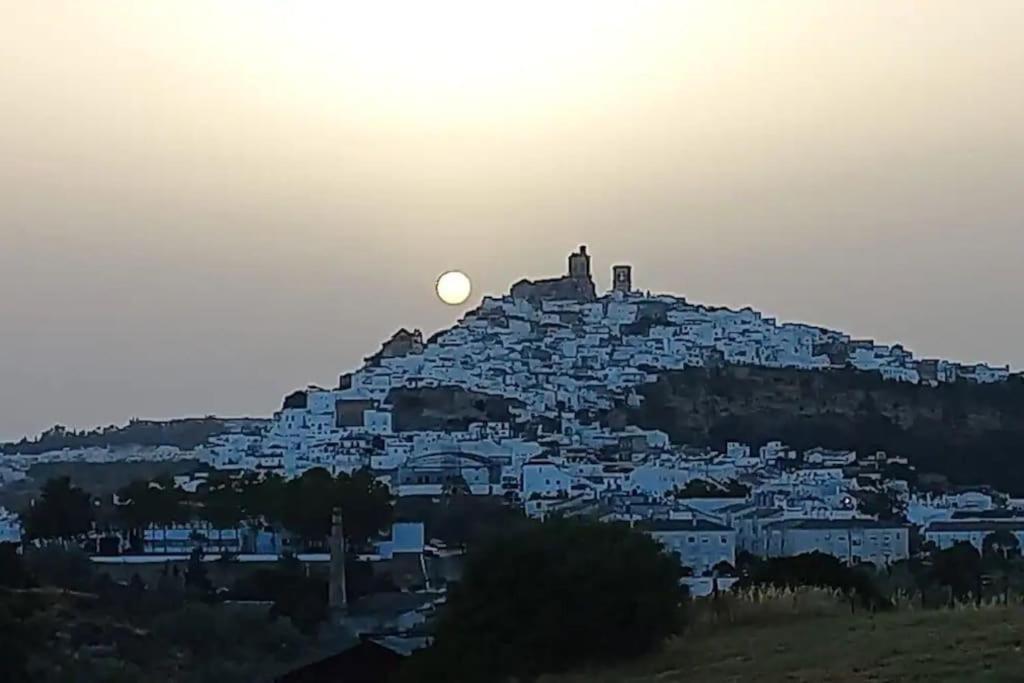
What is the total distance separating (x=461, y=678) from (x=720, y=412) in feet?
258

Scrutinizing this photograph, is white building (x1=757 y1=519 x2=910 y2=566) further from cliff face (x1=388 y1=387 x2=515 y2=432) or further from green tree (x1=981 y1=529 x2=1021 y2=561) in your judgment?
cliff face (x1=388 y1=387 x2=515 y2=432)

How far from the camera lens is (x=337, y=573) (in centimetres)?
3969

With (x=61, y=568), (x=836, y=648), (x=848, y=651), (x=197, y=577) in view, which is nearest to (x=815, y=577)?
(x=836, y=648)

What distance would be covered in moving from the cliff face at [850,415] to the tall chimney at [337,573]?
40059 mm

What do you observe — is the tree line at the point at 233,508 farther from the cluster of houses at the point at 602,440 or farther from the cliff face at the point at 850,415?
the cliff face at the point at 850,415

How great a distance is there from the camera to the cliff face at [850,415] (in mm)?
80750

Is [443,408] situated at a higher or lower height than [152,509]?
higher

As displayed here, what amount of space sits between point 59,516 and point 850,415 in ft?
164

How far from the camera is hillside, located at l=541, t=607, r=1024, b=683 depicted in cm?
1217

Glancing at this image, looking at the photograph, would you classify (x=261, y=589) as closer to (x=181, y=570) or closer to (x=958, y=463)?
(x=181, y=570)

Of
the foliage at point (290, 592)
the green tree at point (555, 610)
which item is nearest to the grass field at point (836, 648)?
the green tree at point (555, 610)

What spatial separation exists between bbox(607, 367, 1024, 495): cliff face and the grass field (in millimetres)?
61907

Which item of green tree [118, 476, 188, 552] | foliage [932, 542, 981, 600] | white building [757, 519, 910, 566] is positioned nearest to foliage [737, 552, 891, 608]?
foliage [932, 542, 981, 600]

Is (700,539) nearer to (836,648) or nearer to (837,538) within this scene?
(837,538)
